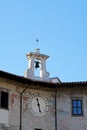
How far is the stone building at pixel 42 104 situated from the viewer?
2477cm

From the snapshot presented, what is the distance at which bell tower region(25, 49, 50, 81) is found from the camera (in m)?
31.5

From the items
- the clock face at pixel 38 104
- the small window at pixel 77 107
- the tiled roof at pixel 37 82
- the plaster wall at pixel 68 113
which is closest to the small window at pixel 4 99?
the tiled roof at pixel 37 82

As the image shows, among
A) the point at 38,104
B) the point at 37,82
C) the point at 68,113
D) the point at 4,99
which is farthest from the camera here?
the point at 68,113

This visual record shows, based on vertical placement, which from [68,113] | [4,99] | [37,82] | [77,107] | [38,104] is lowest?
[68,113]

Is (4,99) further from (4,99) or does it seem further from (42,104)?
(42,104)

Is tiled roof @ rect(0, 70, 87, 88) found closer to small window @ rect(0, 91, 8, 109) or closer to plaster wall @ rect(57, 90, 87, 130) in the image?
→ plaster wall @ rect(57, 90, 87, 130)

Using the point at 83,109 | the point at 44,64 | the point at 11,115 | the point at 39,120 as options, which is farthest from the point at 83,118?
the point at 44,64

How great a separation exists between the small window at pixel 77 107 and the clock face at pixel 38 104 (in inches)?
68.3

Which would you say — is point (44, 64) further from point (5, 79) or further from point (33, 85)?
point (5, 79)

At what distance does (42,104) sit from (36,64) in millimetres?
5650

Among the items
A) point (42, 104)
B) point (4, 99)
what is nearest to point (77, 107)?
point (42, 104)

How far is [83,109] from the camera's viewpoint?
2658cm

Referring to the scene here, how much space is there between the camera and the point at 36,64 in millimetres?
31516

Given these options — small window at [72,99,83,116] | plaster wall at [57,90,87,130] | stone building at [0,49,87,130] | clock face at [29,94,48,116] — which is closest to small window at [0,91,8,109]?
stone building at [0,49,87,130]
